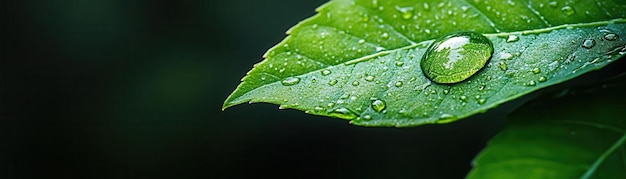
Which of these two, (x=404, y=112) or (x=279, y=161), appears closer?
(x=404, y=112)

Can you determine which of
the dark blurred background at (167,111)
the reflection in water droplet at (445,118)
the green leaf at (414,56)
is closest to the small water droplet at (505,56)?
the green leaf at (414,56)

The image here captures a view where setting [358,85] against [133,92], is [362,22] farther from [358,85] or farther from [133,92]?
[133,92]

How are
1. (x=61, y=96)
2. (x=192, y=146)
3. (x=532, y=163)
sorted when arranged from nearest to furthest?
(x=532, y=163), (x=192, y=146), (x=61, y=96)

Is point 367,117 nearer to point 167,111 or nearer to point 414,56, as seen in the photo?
point 414,56

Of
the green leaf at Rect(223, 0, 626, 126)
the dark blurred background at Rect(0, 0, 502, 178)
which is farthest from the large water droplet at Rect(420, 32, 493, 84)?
the dark blurred background at Rect(0, 0, 502, 178)

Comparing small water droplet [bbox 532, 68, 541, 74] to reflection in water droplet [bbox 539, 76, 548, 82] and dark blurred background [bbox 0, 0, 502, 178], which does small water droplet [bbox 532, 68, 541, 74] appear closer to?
reflection in water droplet [bbox 539, 76, 548, 82]

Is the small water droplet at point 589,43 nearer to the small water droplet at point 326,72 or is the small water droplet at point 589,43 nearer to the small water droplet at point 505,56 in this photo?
the small water droplet at point 505,56

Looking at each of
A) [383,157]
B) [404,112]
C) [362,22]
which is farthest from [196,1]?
[404,112]

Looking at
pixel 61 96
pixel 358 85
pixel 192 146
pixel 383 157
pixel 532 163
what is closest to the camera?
pixel 532 163
